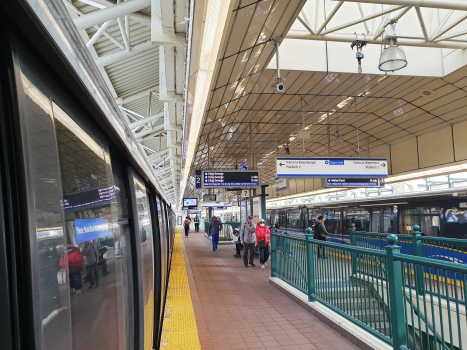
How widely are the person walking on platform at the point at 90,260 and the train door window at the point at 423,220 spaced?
1177 centimetres

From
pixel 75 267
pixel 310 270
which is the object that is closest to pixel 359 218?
pixel 310 270

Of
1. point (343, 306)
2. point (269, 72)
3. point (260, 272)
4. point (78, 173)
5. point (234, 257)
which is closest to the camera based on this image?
point (78, 173)

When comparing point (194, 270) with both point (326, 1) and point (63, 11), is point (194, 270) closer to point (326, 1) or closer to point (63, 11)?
point (326, 1)

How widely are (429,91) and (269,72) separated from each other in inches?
178

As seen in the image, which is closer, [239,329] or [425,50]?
[239,329]

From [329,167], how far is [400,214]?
15.1 ft

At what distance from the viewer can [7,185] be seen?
83 centimetres

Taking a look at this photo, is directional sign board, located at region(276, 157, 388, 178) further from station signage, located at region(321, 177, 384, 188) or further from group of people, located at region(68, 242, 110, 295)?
group of people, located at region(68, 242, 110, 295)

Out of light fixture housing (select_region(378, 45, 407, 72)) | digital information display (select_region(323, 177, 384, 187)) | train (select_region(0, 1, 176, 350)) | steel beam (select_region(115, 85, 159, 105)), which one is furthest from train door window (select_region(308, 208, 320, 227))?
train (select_region(0, 1, 176, 350))

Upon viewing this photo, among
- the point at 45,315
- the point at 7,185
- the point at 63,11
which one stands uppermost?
the point at 63,11

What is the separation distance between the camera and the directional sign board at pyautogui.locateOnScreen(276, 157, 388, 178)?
31.6ft

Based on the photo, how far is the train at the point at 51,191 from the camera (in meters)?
0.83

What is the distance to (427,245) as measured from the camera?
6.81m

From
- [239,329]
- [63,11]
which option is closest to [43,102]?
[63,11]
